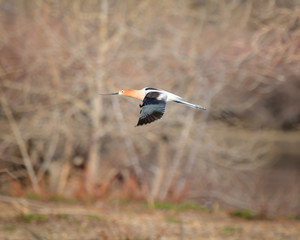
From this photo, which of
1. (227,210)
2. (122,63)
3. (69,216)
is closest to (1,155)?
(122,63)

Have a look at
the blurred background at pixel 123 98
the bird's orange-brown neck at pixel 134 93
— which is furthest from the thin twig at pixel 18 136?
the bird's orange-brown neck at pixel 134 93

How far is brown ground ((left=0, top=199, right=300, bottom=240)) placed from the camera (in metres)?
7.39

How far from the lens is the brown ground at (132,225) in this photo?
739 centimetres

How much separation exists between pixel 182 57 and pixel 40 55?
297 cm

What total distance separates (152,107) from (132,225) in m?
4.13

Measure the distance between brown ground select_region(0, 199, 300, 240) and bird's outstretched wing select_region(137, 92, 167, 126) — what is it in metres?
2.89

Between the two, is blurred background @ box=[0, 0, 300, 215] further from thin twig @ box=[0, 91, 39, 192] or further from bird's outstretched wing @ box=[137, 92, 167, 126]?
bird's outstretched wing @ box=[137, 92, 167, 126]

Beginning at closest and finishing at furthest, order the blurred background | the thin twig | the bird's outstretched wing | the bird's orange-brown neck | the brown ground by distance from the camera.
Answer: the bird's outstretched wing → the bird's orange-brown neck → the brown ground → the thin twig → the blurred background

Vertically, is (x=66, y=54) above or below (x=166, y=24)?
below

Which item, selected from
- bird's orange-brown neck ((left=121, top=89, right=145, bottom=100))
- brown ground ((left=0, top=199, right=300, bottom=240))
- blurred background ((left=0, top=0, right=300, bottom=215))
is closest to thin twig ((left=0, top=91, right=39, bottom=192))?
blurred background ((left=0, top=0, right=300, bottom=215))

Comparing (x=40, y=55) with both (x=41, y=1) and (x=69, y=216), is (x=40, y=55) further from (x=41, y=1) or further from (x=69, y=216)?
(x=69, y=216)

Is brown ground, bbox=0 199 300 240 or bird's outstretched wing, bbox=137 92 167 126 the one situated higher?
bird's outstretched wing, bbox=137 92 167 126

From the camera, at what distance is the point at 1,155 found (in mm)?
11734

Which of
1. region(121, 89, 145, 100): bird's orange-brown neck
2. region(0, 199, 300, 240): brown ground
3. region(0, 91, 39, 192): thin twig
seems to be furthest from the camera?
region(0, 91, 39, 192): thin twig
